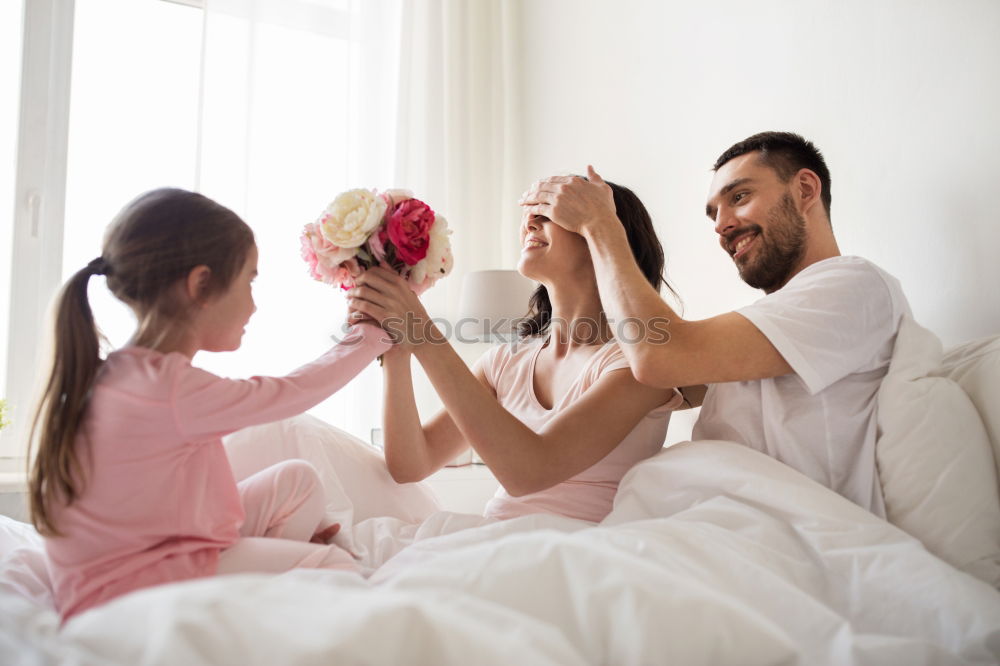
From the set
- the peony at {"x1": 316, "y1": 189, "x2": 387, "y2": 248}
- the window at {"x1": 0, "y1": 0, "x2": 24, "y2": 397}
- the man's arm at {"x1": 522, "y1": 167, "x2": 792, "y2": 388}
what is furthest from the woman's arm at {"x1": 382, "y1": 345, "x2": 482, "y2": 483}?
the window at {"x1": 0, "y1": 0, "x2": 24, "y2": 397}

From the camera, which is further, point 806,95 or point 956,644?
point 806,95

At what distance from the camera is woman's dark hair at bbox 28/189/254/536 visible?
98 centimetres

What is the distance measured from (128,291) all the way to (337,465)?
0.66 m

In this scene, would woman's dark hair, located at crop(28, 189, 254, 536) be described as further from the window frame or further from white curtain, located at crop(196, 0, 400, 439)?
the window frame

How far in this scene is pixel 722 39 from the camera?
7.70ft

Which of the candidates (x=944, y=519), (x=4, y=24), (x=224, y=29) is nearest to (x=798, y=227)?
(x=944, y=519)

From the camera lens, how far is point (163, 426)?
3.30 ft

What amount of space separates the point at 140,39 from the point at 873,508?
10.7ft

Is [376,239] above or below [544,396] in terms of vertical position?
above

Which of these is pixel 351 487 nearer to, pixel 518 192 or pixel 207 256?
pixel 207 256

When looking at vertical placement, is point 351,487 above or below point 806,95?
below

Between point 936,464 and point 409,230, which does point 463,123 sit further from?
point 936,464

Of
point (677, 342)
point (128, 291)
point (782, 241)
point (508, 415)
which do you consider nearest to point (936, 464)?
point (677, 342)

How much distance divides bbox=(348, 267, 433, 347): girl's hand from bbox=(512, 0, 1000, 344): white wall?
1183 millimetres
